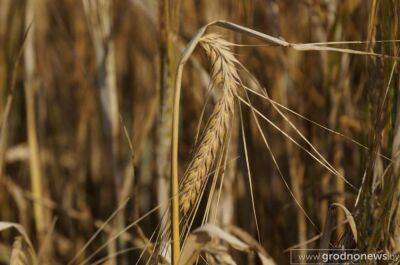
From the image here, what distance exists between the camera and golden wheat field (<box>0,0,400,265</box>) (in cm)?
80

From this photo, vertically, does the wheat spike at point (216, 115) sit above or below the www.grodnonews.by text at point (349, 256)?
above

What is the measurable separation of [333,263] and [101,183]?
4.71 ft

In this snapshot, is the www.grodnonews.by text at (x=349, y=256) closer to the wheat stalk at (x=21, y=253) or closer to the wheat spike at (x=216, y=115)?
the wheat spike at (x=216, y=115)

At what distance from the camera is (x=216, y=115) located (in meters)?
0.75

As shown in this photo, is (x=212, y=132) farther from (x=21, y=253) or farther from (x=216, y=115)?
(x=21, y=253)

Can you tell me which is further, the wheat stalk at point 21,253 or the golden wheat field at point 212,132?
the wheat stalk at point 21,253

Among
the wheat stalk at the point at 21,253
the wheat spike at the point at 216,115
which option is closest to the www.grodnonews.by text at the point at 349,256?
the wheat spike at the point at 216,115

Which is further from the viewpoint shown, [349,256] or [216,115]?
[349,256]

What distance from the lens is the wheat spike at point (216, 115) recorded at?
2.44 ft

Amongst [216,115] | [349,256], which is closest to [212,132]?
[216,115]

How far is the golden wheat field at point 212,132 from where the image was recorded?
80cm

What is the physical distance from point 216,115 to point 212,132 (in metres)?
0.02

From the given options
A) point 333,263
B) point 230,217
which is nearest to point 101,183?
point 230,217

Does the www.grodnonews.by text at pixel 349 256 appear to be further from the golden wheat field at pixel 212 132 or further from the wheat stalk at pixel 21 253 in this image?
the wheat stalk at pixel 21 253
